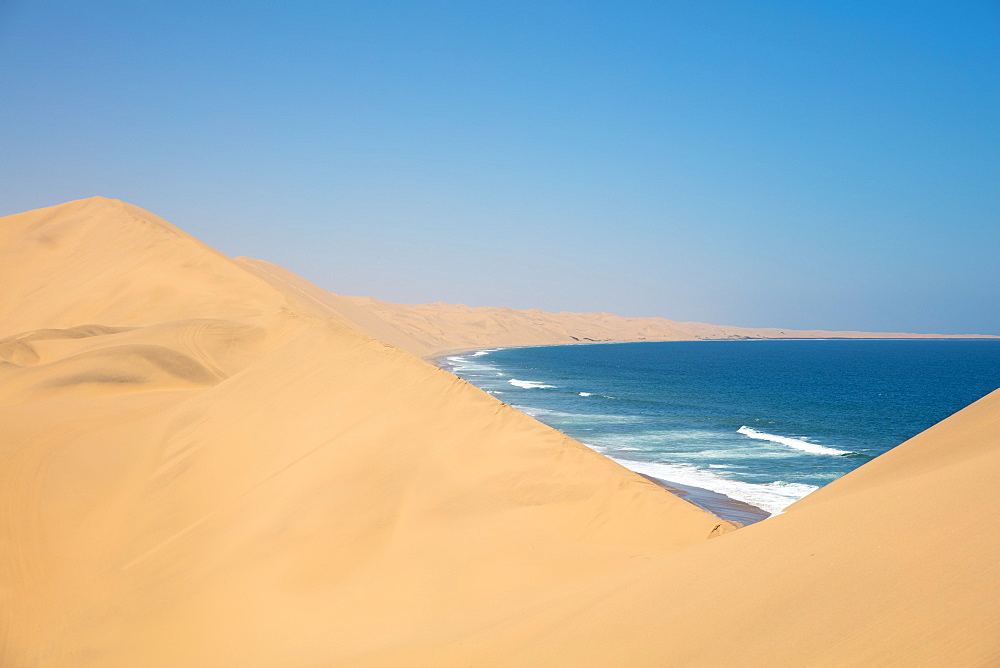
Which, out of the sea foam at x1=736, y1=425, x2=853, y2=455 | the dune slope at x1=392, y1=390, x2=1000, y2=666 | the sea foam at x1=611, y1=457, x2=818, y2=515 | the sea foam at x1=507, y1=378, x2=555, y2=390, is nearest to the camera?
the dune slope at x1=392, y1=390, x2=1000, y2=666

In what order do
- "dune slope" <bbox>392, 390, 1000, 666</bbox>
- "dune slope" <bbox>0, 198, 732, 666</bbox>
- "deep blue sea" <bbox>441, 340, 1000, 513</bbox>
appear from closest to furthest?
1. "dune slope" <bbox>392, 390, 1000, 666</bbox>
2. "dune slope" <bbox>0, 198, 732, 666</bbox>
3. "deep blue sea" <bbox>441, 340, 1000, 513</bbox>

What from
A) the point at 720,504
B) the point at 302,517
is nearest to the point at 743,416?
the point at 720,504

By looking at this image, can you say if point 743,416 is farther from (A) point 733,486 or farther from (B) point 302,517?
(B) point 302,517

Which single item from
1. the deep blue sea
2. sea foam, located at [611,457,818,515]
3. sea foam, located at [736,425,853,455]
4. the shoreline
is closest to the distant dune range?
the shoreline

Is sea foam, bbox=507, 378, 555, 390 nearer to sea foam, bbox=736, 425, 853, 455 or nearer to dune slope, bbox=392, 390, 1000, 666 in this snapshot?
sea foam, bbox=736, 425, 853, 455

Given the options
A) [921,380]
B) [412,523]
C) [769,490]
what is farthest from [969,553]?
[921,380]

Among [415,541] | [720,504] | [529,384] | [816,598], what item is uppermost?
[816,598]
